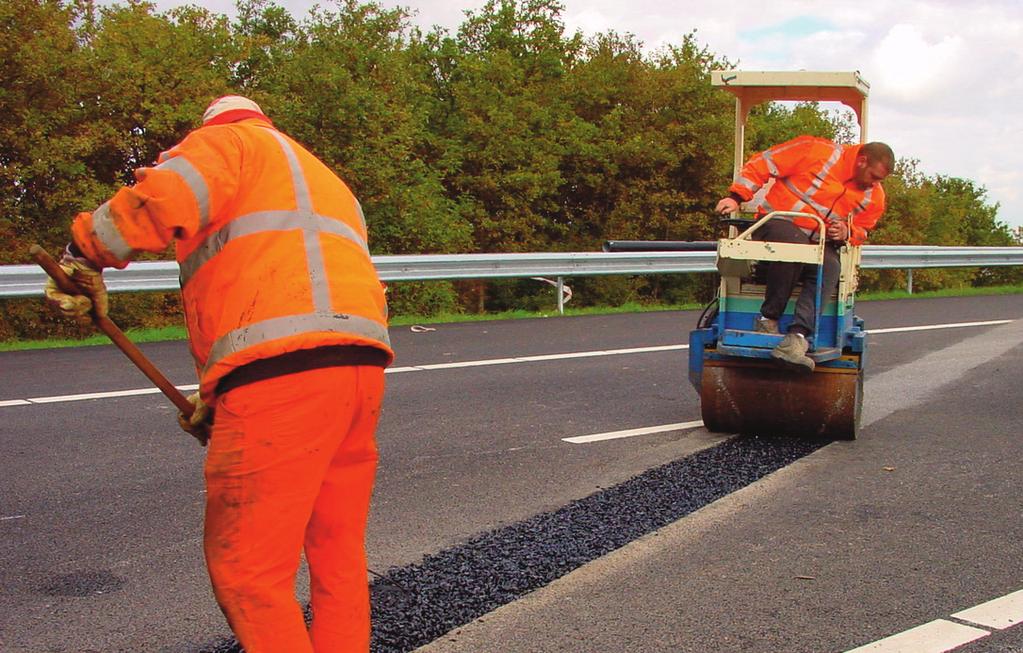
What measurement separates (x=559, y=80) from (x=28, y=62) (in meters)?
13.2

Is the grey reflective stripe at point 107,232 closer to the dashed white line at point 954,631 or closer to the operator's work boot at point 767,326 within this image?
the dashed white line at point 954,631

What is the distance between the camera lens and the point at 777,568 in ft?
13.6

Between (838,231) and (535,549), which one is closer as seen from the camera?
(535,549)

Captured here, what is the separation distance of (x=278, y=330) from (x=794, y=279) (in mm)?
4247

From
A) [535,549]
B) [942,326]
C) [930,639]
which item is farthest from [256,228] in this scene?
[942,326]

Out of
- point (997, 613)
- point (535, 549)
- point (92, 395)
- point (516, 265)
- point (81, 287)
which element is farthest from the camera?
point (516, 265)

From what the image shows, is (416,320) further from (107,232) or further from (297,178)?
(107,232)

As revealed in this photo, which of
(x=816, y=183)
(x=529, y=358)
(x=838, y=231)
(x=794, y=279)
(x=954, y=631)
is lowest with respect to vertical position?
(x=954, y=631)

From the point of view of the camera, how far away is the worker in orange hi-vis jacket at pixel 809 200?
6.20 m

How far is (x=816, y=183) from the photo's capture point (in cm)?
638

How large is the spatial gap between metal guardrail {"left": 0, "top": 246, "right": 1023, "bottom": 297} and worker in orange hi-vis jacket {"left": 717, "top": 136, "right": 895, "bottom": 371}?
19.5ft

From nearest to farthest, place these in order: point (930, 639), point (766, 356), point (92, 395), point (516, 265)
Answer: point (930, 639) < point (766, 356) < point (92, 395) < point (516, 265)

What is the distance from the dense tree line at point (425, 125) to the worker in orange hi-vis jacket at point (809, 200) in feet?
33.8

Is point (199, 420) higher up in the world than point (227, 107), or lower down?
lower down
